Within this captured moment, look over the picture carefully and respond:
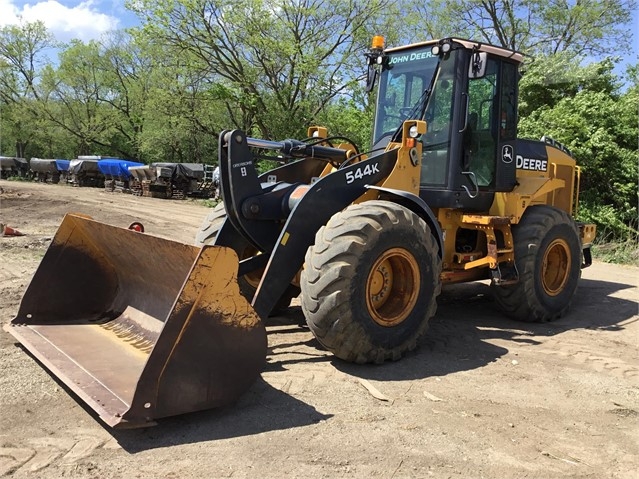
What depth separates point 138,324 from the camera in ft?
15.5

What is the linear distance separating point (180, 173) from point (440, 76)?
25488 millimetres

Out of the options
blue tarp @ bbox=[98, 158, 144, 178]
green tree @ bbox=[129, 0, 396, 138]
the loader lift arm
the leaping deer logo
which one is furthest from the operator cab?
blue tarp @ bbox=[98, 158, 144, 178]

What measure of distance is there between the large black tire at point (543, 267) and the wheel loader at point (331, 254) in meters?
0.02

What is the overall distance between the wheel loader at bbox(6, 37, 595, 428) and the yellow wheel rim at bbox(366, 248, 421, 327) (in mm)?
13

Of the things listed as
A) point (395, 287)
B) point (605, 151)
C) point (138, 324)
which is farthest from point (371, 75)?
point (605, 151)

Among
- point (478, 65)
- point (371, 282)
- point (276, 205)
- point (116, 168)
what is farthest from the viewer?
point (116, 168)

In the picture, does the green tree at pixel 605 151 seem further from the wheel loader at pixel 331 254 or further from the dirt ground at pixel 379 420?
the dirt ground at pixel 379 420

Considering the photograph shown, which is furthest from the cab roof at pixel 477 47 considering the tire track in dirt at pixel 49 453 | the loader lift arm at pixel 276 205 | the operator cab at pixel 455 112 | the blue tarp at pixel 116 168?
the blue tarp at pixel 116 168

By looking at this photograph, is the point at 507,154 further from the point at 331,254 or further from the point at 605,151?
the point at 605,151

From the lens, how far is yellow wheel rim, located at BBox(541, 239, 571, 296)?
21.5ft

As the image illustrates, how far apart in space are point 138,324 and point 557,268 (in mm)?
4716

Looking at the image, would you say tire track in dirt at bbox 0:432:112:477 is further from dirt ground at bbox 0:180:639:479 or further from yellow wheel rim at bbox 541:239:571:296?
yellow wheel rim at bbox 541:239:571:296

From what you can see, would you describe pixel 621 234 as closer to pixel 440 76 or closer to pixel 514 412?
pixel 440 76

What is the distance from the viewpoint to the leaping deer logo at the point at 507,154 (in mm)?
6297
